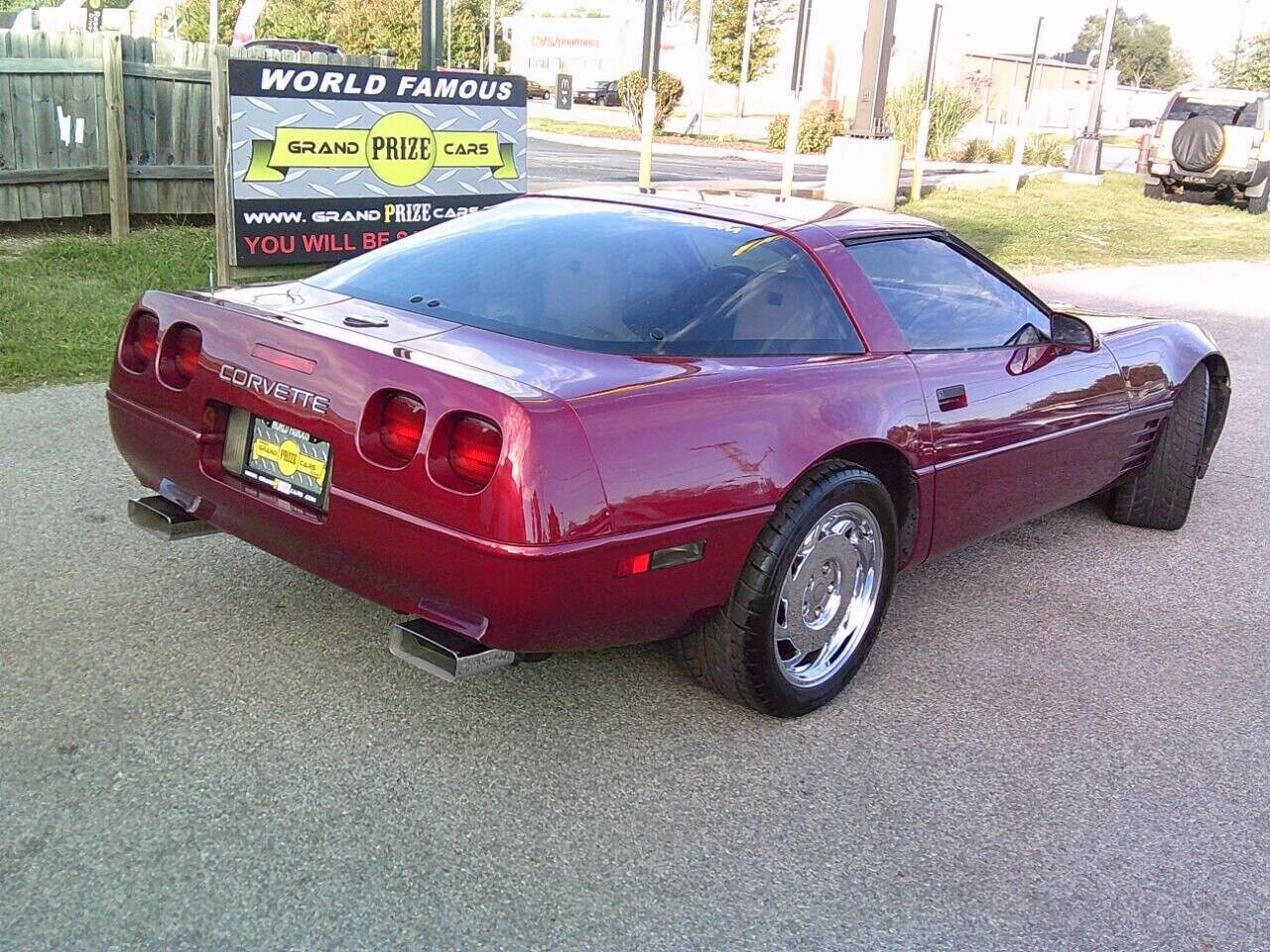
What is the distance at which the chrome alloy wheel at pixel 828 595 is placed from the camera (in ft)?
11.3

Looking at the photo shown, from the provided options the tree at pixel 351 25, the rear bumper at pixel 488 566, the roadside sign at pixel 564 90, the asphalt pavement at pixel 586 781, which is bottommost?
the asphalt pavement at pixel 586 781

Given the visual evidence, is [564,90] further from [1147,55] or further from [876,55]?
[1147,55]

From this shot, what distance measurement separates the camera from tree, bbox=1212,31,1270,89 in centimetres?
7275

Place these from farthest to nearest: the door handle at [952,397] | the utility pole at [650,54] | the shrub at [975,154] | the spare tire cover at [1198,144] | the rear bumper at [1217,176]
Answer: the shrub at [975,154]
the rear bumper at [1217,176]
the spare tire cover at [1198,144]
the utility pole at [650,54]
the door handle at [952,397]

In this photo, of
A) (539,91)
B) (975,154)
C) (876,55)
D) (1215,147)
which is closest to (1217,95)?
(1215,147)

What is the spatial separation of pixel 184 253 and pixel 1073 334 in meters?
7.34

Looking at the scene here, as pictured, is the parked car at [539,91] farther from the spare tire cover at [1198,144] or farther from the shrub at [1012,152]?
the spare tire cover at [1198,144]

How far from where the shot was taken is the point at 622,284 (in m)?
3.58

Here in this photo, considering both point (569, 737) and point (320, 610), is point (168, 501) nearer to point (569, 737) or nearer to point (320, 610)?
point (320, 610)

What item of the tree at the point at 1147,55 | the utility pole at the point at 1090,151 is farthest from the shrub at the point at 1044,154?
the tree at the point at 1147,55

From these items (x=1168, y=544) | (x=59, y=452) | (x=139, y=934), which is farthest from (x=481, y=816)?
(x=1168, y=544)

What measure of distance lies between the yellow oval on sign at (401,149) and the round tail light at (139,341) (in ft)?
16.5

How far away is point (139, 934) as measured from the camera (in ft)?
7.89

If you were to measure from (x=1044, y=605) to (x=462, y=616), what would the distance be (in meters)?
2.51
